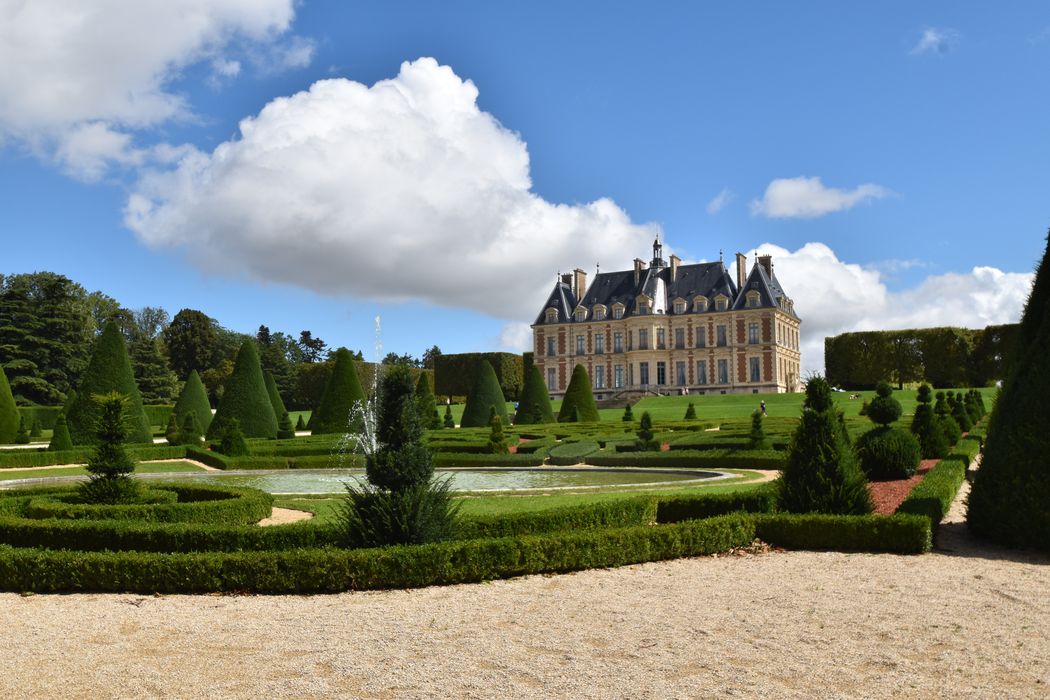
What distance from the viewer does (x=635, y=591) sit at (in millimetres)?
6277

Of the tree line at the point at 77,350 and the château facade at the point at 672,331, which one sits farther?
the château facade at the point at 672,331

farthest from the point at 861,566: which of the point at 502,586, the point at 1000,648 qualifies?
the point at 502,586

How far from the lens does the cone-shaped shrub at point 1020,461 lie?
24.3ft

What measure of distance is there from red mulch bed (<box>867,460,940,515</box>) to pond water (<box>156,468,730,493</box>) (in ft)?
10.8

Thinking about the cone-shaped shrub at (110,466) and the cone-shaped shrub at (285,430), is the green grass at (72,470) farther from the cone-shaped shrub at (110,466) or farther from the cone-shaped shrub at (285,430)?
the cone-shaped shrub at (110,466)

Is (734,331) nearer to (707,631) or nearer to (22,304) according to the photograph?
(22,304)

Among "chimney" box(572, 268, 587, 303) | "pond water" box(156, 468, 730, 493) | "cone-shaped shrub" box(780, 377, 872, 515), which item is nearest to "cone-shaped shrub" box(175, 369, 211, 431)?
"pond water" box(156, 468, 730, 493)

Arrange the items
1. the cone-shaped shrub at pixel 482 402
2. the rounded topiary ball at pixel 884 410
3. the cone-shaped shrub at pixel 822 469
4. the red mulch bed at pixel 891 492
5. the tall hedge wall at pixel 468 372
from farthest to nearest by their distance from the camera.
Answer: the tall hedge wall at pixel 468 372
the cone-shaped shrub at pixel 482 402
the rounded topiary ball at pixel 884 410
the red mulch bed at pixel 891 492
the cone-shaped shrub at pixel 822 469

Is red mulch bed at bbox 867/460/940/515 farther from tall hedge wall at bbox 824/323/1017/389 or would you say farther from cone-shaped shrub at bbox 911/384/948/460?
tall hedge wall at bbox 824/323/1017/389

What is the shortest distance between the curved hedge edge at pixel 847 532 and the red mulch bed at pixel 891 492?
1.61m

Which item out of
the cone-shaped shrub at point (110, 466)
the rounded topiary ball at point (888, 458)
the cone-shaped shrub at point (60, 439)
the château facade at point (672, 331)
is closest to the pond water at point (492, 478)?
the rounded topiary ball at point (888, 458)

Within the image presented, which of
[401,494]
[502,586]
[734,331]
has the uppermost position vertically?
[734,331]

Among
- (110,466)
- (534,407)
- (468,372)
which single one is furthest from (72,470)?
(468,372)

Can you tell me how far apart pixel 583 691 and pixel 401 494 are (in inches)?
134
